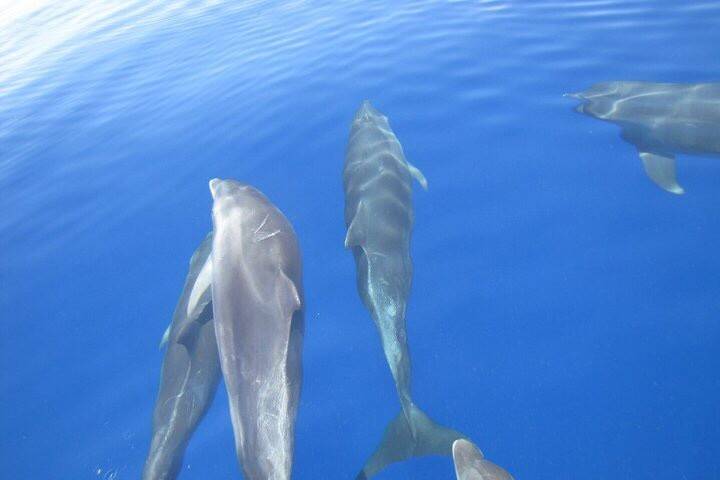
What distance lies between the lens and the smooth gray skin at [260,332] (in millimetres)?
4352

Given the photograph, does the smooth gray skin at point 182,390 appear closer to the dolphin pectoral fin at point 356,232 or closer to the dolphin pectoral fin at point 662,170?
the dolphin pectoral fin at point 356,232

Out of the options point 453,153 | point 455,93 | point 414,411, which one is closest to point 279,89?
point 455,93

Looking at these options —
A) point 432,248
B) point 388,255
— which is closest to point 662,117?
point 432,248

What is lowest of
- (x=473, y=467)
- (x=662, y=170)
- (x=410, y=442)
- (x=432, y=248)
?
(x=410, y=442)

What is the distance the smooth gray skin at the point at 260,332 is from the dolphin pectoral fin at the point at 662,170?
19.4 feet

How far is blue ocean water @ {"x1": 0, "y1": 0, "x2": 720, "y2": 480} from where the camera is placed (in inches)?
231

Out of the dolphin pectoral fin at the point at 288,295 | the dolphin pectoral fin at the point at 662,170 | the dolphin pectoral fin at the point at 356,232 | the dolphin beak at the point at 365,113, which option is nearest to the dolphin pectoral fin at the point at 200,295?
the dolphin pectoral fin at the point at 288,295

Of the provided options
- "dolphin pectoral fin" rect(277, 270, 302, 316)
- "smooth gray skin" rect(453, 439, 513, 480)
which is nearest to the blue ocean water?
Result: "smooth gray skin" rect(453, 439, 513, 480)

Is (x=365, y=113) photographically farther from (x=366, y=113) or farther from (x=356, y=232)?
(x=356, y=232)

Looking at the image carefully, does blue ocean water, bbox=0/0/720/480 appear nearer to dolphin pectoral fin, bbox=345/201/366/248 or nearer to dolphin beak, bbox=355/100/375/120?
dolphin beak, bbox=355/100/375/120

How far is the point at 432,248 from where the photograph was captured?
7684mm

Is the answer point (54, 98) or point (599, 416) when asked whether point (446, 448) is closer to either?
point (599, 416)

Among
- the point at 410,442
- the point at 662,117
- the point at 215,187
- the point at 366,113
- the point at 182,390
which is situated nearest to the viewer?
the point at 410,442

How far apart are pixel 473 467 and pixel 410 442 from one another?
1.75m
